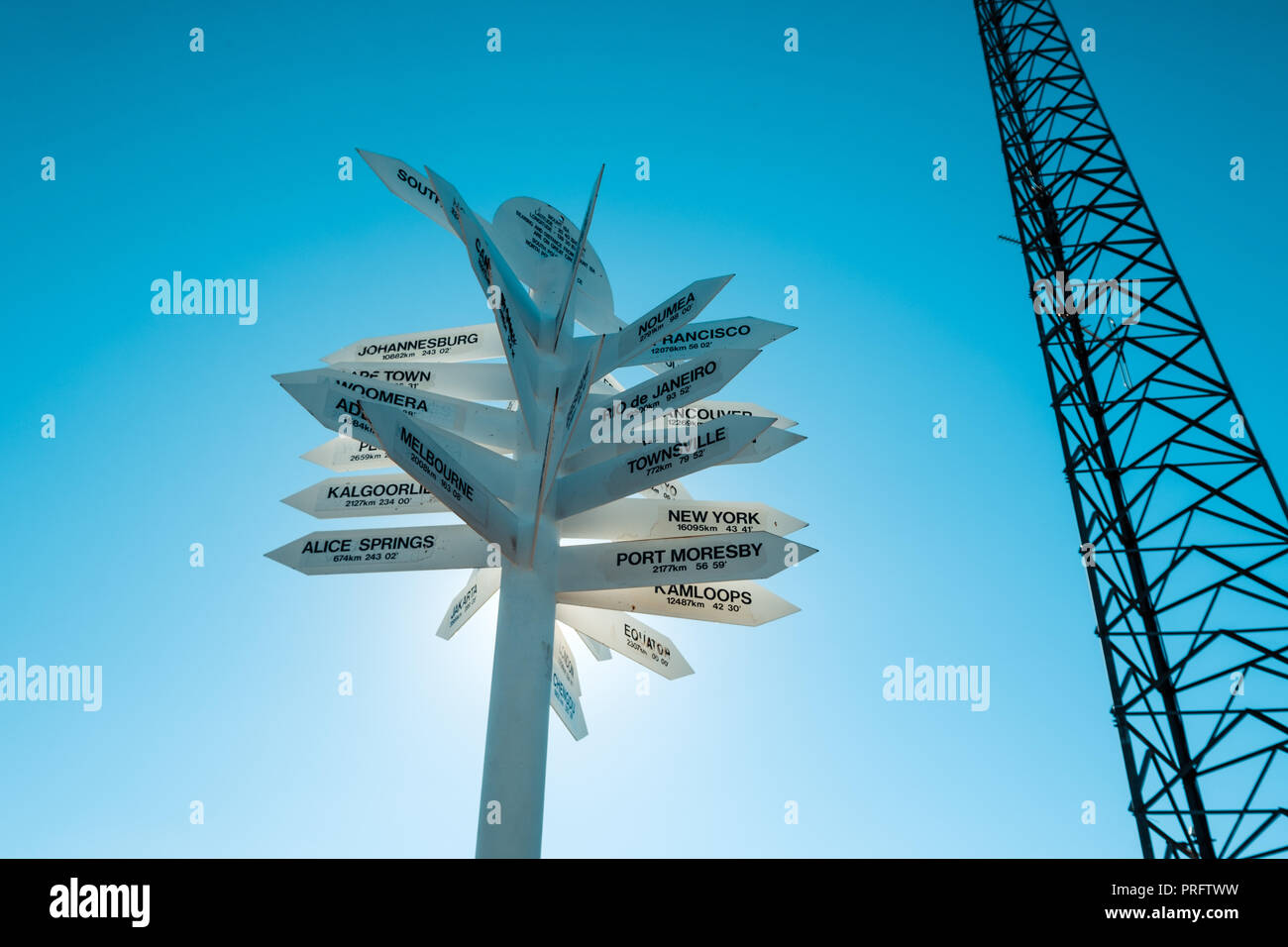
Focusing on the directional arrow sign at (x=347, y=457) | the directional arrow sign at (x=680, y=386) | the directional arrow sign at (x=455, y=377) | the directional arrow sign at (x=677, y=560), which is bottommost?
the directional arrow sign at (x=677, y=560)

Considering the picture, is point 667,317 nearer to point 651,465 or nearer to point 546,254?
point 651,465

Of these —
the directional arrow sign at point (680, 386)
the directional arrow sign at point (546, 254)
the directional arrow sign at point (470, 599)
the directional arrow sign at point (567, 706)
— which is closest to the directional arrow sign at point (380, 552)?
the directional arrow sign at point (470, 599)

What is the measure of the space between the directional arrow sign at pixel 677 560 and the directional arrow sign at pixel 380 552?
950mm

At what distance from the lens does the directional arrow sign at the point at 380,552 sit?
9.28 meters

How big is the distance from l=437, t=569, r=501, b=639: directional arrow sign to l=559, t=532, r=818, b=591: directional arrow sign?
1.26 m

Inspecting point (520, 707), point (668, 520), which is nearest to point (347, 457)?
point (668, 520)

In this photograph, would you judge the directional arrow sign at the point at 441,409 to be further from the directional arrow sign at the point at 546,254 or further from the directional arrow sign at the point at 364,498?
the directional arrow sign at the point at 546,254

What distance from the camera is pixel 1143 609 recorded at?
1137cm

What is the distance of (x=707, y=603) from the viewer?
400 inches

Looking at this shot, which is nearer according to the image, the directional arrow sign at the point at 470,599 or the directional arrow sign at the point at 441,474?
the directional arrow sign at the point at 441,474

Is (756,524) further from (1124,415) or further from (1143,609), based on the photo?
(1124,415)

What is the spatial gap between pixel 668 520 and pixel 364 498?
3.26 meters
